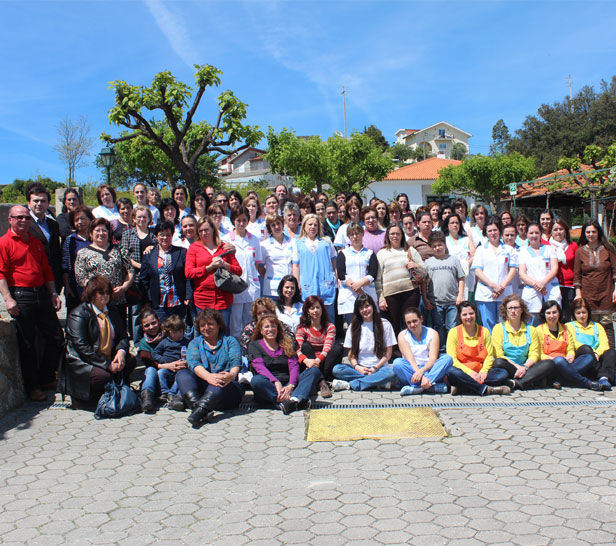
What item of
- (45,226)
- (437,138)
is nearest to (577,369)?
(45,226)

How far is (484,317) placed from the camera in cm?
770

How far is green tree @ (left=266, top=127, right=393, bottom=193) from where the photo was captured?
36812mm

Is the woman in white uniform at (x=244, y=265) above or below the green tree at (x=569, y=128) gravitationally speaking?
below

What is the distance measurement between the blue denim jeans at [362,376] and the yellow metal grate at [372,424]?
73 centimetres

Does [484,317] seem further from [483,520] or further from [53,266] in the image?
[53,266]

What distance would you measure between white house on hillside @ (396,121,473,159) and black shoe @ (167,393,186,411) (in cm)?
9001

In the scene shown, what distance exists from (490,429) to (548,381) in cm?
181

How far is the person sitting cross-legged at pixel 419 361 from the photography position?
6.43m

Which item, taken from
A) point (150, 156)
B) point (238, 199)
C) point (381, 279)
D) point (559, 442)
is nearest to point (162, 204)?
point (238, 199)

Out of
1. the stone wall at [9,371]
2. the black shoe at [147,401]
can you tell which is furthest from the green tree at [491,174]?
the stone wall at [9,371]

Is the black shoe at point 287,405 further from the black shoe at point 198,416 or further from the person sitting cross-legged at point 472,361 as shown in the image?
the person sitting cross-legged at point 472,361

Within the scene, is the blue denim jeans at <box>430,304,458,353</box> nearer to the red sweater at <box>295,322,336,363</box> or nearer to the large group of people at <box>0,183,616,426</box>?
the large group of people at <box>0,183,616,426</box>

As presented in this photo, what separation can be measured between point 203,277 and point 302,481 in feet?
10.3

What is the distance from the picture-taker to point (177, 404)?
5.98 m
